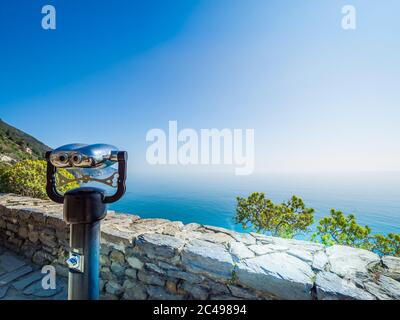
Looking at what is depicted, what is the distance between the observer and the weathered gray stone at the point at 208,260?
1.58 meters

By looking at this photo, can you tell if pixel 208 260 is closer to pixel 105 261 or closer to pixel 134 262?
pixel 134 262

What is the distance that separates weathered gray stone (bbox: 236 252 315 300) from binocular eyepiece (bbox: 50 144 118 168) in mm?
1282

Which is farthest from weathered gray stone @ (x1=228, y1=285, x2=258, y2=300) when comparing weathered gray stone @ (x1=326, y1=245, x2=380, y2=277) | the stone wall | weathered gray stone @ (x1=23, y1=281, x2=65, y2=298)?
weathered gray stone @ (x1=23, y1=281, x2=65, y2=298)

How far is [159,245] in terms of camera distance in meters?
1.84

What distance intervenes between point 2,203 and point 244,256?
388 cm

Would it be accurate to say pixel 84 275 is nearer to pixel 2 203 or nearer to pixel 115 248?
pixel 115 248

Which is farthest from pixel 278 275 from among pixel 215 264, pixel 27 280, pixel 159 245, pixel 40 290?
pixel 27 280

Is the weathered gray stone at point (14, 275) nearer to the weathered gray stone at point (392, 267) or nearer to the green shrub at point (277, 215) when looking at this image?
the weathered gray stone at point (392, 267)

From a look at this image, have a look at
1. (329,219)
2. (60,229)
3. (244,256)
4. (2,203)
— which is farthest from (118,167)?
(329,219)

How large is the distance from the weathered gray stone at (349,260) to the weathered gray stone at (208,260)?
758mm

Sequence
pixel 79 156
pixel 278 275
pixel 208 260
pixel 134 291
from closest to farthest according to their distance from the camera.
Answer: pixel 79 156 → pixel 278 275 → pixel 208 260 → pixel 134 291

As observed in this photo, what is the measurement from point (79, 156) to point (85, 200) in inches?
9.7

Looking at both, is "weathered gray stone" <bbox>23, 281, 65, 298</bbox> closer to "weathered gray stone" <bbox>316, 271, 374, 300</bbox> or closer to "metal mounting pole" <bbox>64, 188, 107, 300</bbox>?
"metal mounting pole" <bbox>64, 188, 107, 300</bbox>

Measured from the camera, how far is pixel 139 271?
76.8 inches
